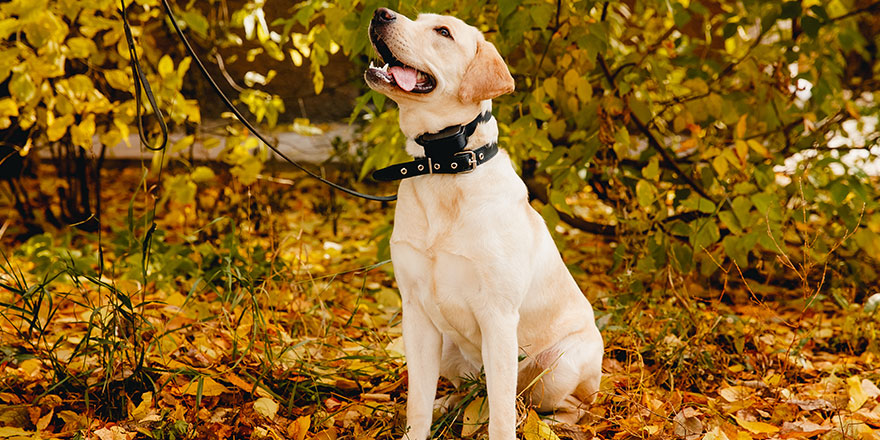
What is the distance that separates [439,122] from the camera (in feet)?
7.82

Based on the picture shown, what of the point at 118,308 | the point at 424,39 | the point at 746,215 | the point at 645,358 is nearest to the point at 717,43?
the point at 746,215

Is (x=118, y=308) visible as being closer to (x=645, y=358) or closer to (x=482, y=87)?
(x=482, y=87)

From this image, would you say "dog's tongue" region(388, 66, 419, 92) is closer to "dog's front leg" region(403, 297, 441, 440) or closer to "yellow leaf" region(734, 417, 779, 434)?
"dog's front leg" region(403, 297, 441, 440)

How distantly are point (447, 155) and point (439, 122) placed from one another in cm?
10

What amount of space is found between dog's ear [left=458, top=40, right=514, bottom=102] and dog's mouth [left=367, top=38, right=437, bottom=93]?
9 cm

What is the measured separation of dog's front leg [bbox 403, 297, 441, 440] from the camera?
2543 mm

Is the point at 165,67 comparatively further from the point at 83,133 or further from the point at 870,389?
the point at 870,389

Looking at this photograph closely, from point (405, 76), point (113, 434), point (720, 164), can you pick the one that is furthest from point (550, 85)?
point (113, 434)

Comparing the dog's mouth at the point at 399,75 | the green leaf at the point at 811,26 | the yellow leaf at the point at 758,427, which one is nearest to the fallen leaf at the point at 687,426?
the yellow leaf at the point at 758,427

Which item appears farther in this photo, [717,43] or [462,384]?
[717,43]

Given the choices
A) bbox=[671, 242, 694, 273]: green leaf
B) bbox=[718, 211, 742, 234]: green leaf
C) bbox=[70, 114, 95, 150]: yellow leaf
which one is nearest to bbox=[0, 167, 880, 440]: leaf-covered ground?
bbox=[671, 242, 694, 273]: green leaf

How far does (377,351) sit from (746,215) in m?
1.80

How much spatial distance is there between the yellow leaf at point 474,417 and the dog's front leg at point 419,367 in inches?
7.4

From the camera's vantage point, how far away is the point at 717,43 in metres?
7.39
